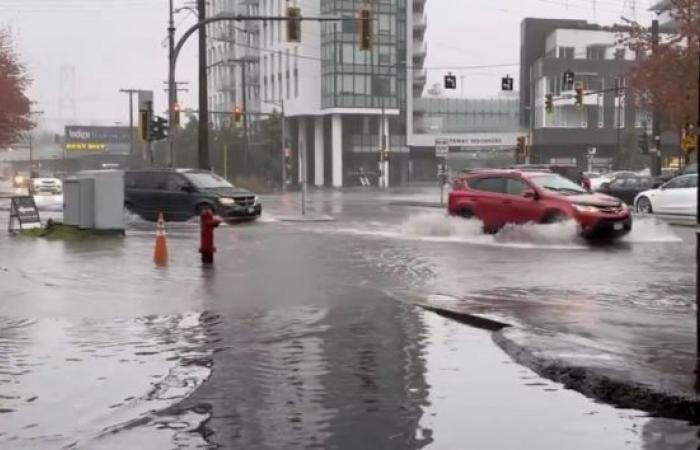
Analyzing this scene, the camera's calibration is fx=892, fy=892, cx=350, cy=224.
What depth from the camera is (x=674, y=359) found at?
749 centimetres

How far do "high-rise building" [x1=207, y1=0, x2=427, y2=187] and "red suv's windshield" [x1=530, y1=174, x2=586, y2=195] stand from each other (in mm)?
63515

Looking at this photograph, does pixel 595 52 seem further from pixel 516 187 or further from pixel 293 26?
pixel 516 187

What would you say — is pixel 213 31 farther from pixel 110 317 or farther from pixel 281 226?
pixel 110 317

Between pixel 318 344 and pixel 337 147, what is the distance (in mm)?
81360

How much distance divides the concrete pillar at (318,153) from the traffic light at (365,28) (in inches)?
A: 2528

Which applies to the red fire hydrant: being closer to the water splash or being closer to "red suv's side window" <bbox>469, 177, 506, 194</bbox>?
"red suv's side window" <bbox>469, 177, 506, 194</bbox>

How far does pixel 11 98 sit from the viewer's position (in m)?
49.0

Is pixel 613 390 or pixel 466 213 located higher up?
pixel 466 213

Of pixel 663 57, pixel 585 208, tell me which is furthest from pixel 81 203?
pixel 663 57

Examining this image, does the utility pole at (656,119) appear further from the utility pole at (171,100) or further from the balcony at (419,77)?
the balcony at (419,77)

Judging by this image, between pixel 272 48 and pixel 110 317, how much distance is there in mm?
87109

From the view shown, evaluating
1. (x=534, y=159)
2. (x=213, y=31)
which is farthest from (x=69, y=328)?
(x=213, y=31)

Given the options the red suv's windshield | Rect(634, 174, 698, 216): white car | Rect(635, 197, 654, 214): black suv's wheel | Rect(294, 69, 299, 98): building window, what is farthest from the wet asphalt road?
Rect(294, 69, 299, 98): building window

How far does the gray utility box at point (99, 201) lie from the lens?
20.2m
